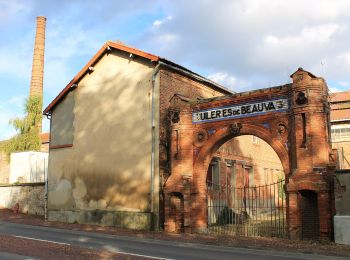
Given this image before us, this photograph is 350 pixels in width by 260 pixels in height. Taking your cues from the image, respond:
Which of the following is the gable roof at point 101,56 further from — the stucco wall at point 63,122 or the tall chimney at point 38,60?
the tall chimney at point 38,60

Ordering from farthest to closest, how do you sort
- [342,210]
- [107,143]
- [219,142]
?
[107,143], [219,142], [342,210]

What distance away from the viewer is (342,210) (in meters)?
14.7

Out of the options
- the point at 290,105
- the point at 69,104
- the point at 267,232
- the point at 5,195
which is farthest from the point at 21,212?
the point at 290,105

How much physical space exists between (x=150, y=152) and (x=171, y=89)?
11.2ft

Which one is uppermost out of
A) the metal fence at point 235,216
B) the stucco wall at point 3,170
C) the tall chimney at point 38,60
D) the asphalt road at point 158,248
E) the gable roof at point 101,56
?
the tall chimney at point 38,60

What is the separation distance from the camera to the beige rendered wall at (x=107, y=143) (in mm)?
21109

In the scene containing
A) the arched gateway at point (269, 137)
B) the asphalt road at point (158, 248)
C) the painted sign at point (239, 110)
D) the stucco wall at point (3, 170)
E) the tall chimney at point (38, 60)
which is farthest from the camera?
the stucco wall at point (3, 170)

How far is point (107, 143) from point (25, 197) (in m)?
10.8

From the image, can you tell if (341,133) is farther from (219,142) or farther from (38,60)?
(38,60)

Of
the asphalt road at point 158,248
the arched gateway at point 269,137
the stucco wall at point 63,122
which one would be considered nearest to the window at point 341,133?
the arched gateway at point 269,137

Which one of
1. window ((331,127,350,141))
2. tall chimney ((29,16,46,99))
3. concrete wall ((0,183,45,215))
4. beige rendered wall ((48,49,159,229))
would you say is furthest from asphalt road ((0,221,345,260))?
tall chimney ((29,16,46,99))

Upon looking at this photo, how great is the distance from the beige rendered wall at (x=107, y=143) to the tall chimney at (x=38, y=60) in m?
19.2

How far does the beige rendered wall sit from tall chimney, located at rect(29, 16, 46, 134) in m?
19.2

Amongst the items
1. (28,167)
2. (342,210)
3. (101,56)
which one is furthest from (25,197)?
(342,210)
